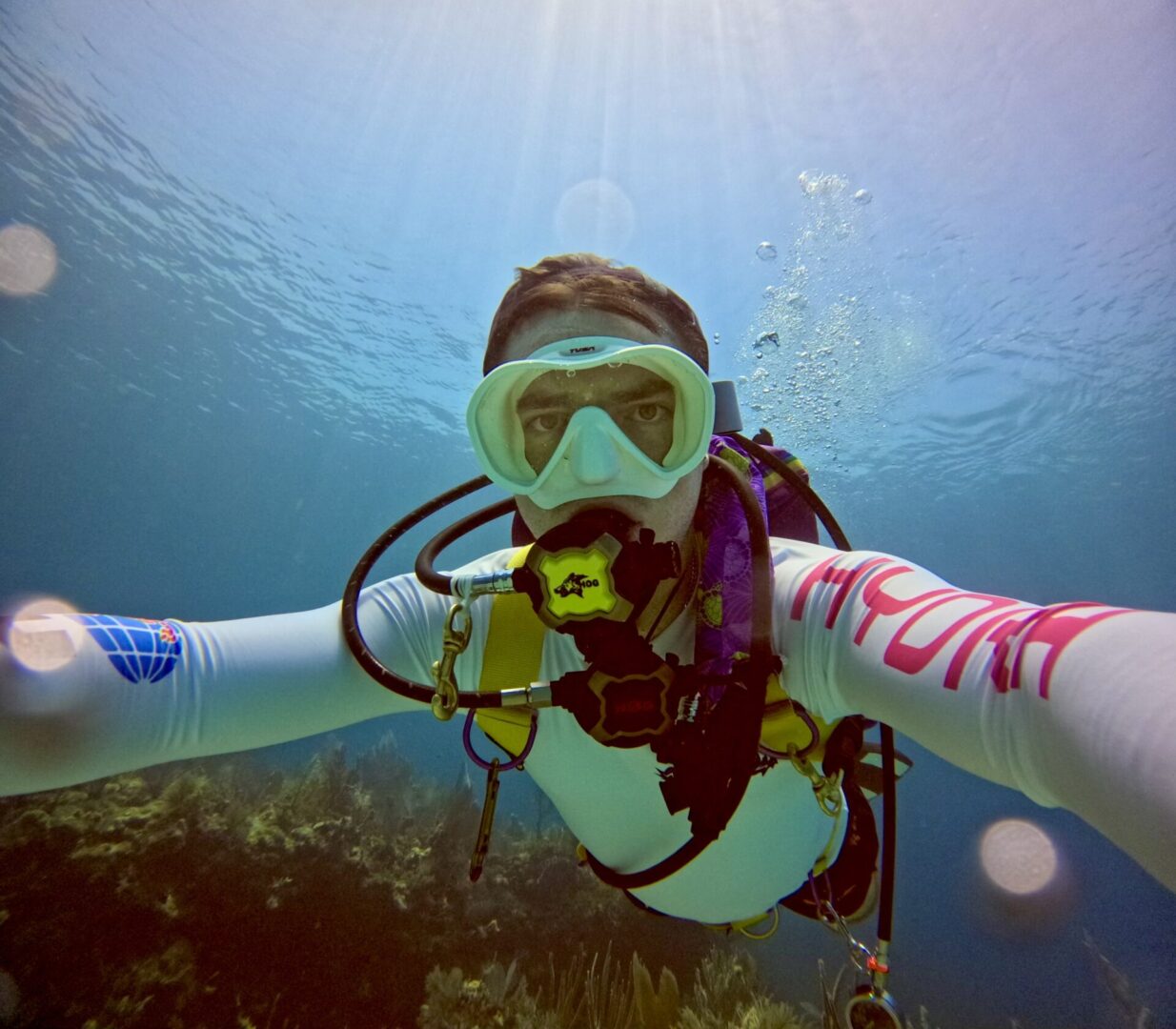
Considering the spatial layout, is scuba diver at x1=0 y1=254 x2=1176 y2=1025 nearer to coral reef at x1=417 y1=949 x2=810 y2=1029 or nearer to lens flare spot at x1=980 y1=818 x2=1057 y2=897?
coral reef at x1=417 y1=949 x2=810 y2=1029

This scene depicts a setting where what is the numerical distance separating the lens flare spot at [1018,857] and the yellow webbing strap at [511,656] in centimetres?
3009

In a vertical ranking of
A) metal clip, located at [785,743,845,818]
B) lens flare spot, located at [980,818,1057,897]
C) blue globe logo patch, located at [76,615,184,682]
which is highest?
blue globe logo patch, located at [76,615,184,682]

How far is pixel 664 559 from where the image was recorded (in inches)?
71.0

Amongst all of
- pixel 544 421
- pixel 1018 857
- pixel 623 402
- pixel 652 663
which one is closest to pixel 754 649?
pixel 652 663

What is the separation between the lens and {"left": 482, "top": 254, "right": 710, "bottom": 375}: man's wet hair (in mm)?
2385

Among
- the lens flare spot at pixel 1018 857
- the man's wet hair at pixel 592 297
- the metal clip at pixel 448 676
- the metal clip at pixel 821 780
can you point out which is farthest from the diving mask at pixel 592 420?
the lens flare spot at pixel 1018 857

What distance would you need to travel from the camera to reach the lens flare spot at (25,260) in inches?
744

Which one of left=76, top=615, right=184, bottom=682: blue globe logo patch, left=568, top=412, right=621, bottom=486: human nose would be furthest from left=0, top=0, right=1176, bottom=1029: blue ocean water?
left=76, top=615, right=184, bottom=682: blue globe logo patch

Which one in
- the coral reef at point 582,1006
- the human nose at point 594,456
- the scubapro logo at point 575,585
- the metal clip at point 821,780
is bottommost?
the coral reef at point 582,1006

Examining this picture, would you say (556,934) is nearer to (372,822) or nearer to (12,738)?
(372,822)

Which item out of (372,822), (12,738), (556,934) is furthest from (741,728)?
(372,822)

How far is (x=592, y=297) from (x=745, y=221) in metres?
13.8

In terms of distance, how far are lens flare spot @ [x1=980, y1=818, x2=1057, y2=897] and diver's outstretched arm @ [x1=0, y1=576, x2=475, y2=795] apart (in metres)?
30.6

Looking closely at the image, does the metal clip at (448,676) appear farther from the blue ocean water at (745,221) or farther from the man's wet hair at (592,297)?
the blue ocean water at (745,221)
